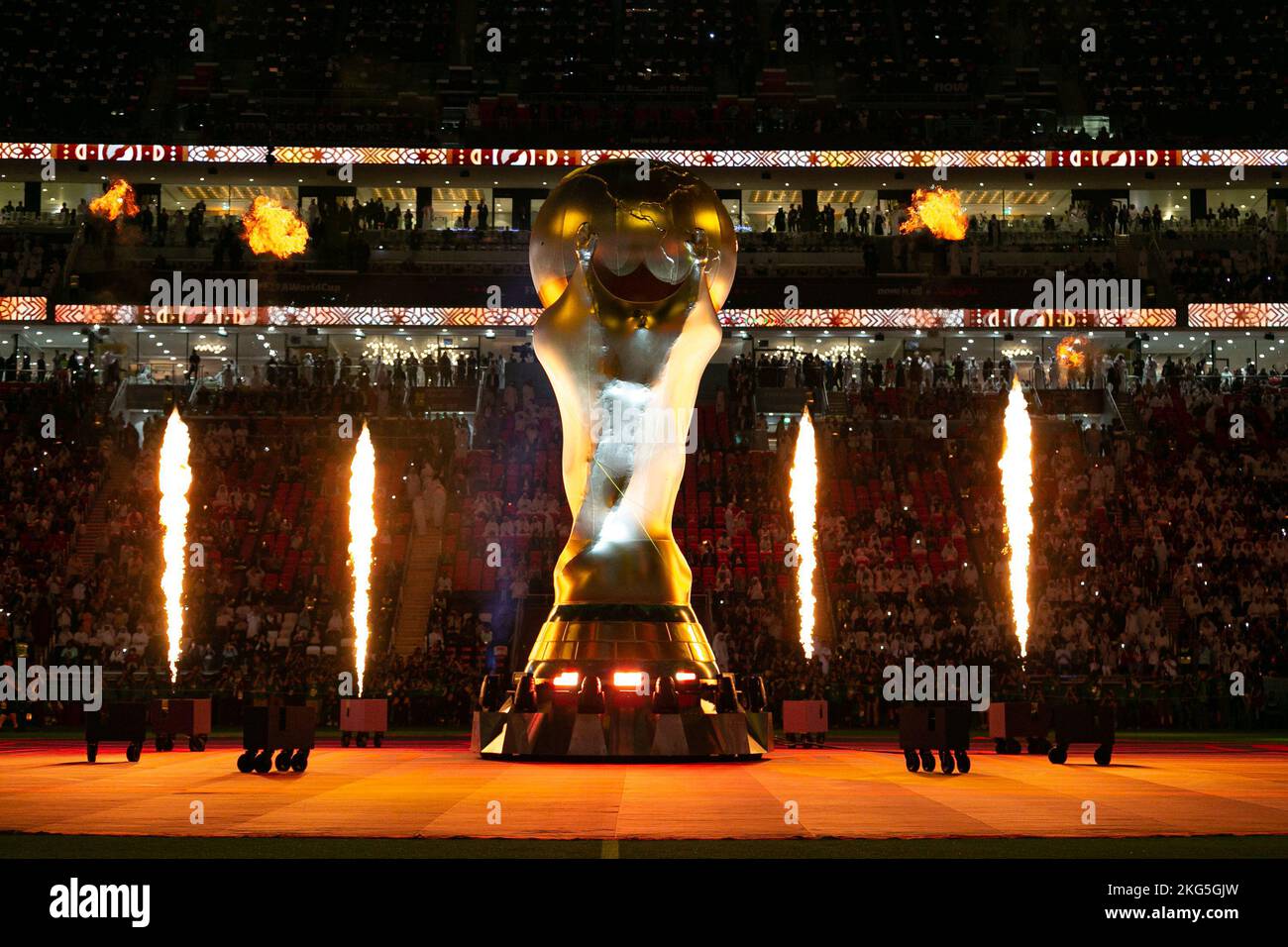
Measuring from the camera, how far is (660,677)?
23.1m

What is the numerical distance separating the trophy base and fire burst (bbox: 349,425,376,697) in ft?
49.6

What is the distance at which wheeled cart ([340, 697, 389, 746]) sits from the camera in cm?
2856

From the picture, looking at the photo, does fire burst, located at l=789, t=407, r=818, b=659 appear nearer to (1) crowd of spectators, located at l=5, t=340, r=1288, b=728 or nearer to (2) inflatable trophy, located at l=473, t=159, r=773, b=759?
(1) crowd of spectators, located at l=5, t=340, r=1288, b=728

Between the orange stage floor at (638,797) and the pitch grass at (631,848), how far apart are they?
36 centimetres

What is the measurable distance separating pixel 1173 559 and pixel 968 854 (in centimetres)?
3238

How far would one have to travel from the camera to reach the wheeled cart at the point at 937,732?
2147 centimetres

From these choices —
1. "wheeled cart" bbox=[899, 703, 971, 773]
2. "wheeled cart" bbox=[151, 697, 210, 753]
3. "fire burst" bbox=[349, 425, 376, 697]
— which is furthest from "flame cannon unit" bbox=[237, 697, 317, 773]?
"fire burst" bbox=[349, 425, 376, 697]

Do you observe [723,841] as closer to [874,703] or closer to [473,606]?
[874,703]

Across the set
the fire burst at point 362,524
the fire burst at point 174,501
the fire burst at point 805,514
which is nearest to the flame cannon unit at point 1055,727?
the fire burst at point 805,514

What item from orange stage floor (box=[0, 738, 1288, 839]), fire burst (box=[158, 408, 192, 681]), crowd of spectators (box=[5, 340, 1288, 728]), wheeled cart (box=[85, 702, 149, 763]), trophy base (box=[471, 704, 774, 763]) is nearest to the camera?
orange stage floor (box=[0, 738, 1288, 839])

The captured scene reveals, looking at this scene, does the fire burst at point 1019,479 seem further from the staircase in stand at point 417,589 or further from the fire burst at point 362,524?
the fire burst at point 362,524

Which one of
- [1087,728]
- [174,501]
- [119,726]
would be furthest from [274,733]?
[174,501]

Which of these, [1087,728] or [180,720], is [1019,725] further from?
[180,720]
